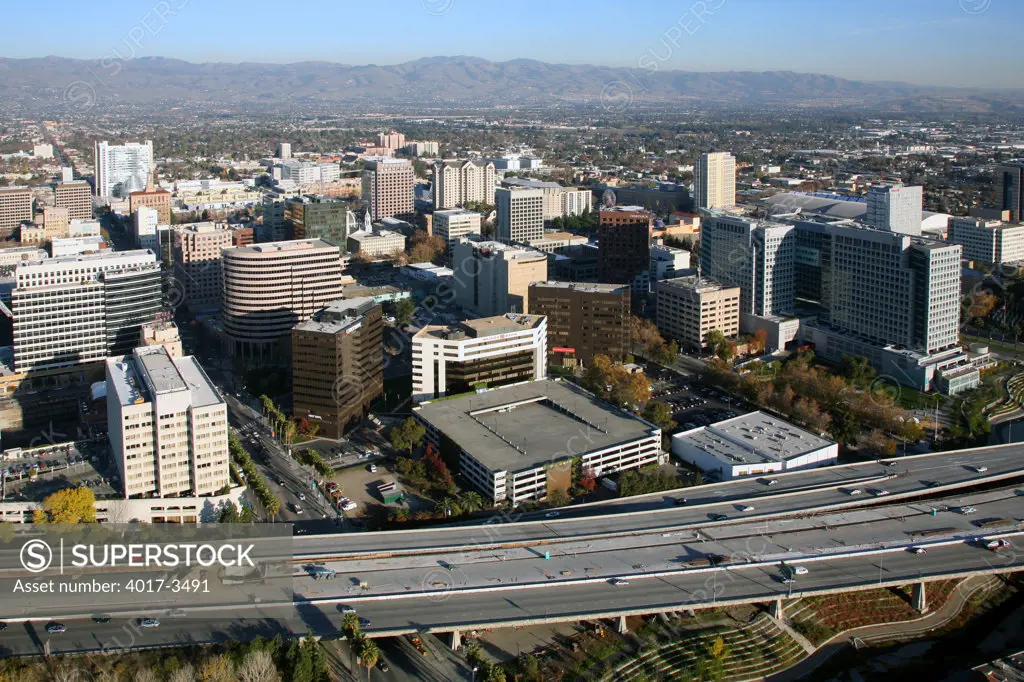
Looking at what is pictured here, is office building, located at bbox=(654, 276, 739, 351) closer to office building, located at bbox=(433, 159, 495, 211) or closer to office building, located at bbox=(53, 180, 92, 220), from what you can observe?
office building, located at bbox=(433, 159, 495, 211)

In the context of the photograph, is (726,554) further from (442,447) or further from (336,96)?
(336,96)

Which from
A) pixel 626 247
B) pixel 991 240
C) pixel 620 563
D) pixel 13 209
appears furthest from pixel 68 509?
pixel 13 209

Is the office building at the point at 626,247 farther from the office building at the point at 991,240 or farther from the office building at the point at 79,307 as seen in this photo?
the office building at the point at 79,307

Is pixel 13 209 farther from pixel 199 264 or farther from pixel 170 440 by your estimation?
pixel 170 440

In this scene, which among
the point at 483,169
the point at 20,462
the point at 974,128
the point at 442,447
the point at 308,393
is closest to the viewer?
the point at 20,462

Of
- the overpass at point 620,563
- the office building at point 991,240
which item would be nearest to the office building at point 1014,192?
the office building at point 991,240

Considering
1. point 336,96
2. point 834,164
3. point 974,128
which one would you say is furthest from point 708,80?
point 834,164
